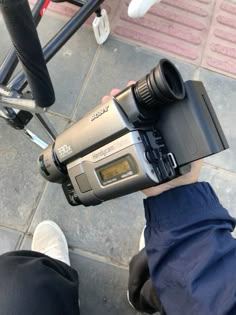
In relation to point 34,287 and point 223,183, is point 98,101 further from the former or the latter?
point 34,287

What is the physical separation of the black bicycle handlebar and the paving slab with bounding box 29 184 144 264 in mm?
590

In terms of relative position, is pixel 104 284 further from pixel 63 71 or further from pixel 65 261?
pixel 63 71

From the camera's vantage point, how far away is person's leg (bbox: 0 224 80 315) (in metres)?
0.85

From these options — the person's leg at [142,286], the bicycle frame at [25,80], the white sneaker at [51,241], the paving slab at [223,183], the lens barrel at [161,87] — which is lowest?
the paving slab at [223,183]

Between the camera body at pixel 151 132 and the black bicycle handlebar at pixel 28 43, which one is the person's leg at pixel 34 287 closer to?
the camera body at pixel 151 132

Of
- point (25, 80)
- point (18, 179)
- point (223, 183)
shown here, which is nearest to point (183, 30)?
point (223, 183)

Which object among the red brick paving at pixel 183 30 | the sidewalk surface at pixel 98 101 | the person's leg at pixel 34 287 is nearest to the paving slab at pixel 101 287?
the sidewalk surface at pixel 98 101

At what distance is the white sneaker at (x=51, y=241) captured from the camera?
1.16m

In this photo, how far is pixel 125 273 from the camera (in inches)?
47.4

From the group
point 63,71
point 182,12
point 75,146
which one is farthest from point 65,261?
point 182,12

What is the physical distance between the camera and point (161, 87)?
2.04ft

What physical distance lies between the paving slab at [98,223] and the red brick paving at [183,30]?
0.64 m

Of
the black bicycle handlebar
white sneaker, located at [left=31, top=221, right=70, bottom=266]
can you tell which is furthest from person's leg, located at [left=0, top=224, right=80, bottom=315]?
the black bicycle handlebar

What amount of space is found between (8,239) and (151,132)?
721 millimetres
